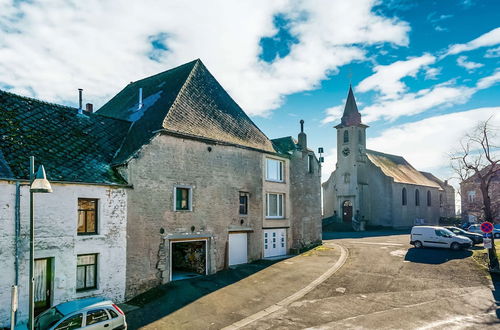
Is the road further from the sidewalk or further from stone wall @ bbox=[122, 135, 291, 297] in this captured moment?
stone wall @ bbox=[122, 135, 291, 297]

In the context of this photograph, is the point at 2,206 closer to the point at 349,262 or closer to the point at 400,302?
the point at 400,302

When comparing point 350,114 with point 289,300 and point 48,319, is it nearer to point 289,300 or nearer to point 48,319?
point 289,300

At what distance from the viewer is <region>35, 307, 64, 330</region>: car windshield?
391 inches

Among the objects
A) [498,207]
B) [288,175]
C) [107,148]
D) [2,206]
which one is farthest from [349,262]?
[498,207]

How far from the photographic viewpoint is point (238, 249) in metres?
21.4

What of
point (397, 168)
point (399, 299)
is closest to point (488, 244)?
point (399, 299)

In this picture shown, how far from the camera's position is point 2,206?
39.8ft

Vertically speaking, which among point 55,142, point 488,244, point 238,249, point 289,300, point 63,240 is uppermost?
point 55,142

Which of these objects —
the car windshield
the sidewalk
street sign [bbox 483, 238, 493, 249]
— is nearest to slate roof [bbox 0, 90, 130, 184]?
the car windshield

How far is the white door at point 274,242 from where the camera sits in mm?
23891

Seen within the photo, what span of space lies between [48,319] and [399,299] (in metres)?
13.5

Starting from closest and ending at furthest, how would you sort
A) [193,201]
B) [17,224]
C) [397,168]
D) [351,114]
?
1. [17,224]
2. [193,201]
3. [351,114]
4. [397,168]

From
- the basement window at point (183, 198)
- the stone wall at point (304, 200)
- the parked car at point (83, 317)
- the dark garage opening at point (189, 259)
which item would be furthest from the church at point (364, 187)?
the parked car at point (83, 317)

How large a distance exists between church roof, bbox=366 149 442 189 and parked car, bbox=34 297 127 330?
45197 mm
